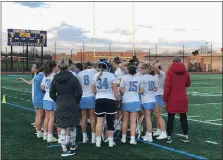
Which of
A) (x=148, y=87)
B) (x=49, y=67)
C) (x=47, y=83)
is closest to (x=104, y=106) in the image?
(x=148, y=87)

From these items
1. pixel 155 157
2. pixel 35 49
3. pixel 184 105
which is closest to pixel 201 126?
pixel 184 105

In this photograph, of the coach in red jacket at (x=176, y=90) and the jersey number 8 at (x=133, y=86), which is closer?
the jersey number 8 at (x=133, y=86)

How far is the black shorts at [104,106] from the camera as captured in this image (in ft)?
23.0

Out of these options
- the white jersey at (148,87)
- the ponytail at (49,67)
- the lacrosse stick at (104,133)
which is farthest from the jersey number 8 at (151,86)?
the ponytail at (49,67)

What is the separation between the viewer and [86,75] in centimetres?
741

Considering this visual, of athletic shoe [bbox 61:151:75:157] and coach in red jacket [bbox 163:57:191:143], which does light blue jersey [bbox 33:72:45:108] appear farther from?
coach in red jacket [bbox 163:57:191:143]

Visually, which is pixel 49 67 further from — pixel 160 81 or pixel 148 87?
pixel 160 81

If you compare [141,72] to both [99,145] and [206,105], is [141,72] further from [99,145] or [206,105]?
[206,105]

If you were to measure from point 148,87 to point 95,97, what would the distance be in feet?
3.93

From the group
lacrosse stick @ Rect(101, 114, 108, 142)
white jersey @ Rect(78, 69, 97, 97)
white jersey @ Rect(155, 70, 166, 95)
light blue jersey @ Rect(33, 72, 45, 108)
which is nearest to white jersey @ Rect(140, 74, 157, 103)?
white jersey @ Rect(155, 70, 166, 95)

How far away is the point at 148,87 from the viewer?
7613mm

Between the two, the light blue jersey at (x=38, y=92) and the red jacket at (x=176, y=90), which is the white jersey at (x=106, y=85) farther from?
the light blue jersey at (x=38, y=92)

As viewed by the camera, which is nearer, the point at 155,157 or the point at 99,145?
the point at 155,157

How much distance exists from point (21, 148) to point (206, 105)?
8.94 meters
